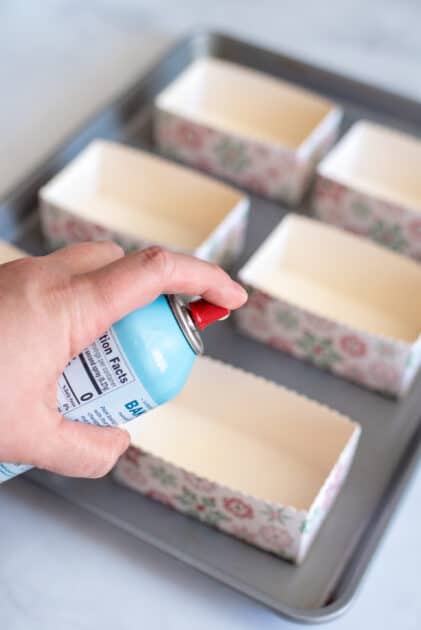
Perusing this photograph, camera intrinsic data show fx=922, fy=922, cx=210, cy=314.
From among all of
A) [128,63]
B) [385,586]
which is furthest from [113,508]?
[128,63]

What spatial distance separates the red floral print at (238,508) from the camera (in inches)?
26.4

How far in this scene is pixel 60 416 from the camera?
1.84ft

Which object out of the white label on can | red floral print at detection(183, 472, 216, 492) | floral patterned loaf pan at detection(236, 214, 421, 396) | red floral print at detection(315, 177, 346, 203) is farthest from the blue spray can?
red floral print at detection(315, 177, 346, 203)

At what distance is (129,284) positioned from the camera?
542 mm

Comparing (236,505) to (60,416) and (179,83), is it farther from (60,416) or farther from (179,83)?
(179,83)

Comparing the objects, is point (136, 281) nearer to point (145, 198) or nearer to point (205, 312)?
point (205, 312)

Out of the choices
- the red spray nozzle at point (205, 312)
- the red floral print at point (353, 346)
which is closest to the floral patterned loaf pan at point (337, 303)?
the red floral print at point (353, 346)

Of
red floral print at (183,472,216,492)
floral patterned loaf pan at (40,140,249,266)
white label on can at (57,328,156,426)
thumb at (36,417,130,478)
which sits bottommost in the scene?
red floral print at (183,472,216,492)

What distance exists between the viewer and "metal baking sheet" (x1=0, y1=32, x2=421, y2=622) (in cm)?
68

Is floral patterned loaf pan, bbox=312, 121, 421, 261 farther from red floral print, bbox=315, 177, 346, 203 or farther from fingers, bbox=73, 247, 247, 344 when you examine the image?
fingers, bbox=73, 247, 247, 344

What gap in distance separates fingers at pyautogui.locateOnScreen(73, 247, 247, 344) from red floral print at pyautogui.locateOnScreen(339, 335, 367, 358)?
26 cm

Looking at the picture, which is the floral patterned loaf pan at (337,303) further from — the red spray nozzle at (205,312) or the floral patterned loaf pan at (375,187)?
the red spray nozzle at (205,312)

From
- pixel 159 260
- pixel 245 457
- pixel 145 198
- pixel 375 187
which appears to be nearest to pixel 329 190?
pixel 375 187

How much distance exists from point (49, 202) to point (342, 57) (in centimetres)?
54
